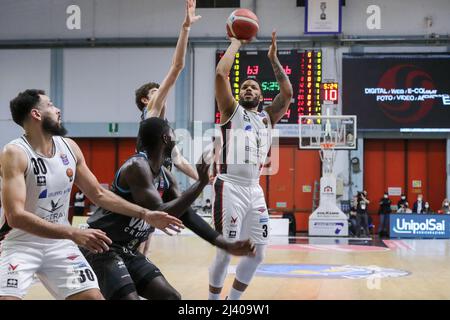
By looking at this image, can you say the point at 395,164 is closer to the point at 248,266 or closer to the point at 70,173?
the point at 248,266

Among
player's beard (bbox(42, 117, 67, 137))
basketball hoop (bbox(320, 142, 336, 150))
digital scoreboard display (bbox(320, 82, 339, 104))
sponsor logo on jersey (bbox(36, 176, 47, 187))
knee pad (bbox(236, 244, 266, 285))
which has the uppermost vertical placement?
digital scoreboard display (bbox(320, 82, 339, 104))

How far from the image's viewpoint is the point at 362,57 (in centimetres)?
2252

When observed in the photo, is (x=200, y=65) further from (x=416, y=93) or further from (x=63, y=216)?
(x=63, y=216)

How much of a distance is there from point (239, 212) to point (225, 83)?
1.27 m

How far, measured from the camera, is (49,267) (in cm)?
442

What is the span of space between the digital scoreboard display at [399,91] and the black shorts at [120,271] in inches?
713

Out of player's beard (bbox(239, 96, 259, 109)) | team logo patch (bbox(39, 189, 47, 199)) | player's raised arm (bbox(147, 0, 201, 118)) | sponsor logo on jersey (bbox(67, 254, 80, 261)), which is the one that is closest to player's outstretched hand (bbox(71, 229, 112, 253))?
sponsor logo on jersey (bbox(67, 254, 80, 261))

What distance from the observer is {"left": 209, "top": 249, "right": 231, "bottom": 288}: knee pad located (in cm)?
648

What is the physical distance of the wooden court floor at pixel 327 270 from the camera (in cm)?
838

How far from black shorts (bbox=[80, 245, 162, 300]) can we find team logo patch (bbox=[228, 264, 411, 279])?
18.0ft

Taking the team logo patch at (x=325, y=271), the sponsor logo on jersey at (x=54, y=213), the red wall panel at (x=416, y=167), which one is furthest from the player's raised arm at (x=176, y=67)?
the red wall panel at (x=416, y=167)

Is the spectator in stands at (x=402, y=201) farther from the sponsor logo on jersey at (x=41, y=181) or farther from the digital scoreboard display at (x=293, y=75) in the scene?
the sponsor logo on jersey at (x=41, y=181)

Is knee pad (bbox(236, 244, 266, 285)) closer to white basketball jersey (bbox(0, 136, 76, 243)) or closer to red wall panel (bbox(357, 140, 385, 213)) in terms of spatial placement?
white basketball jersey (bbox(0, 136, 76, 243))

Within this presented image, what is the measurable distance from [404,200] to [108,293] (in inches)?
732
